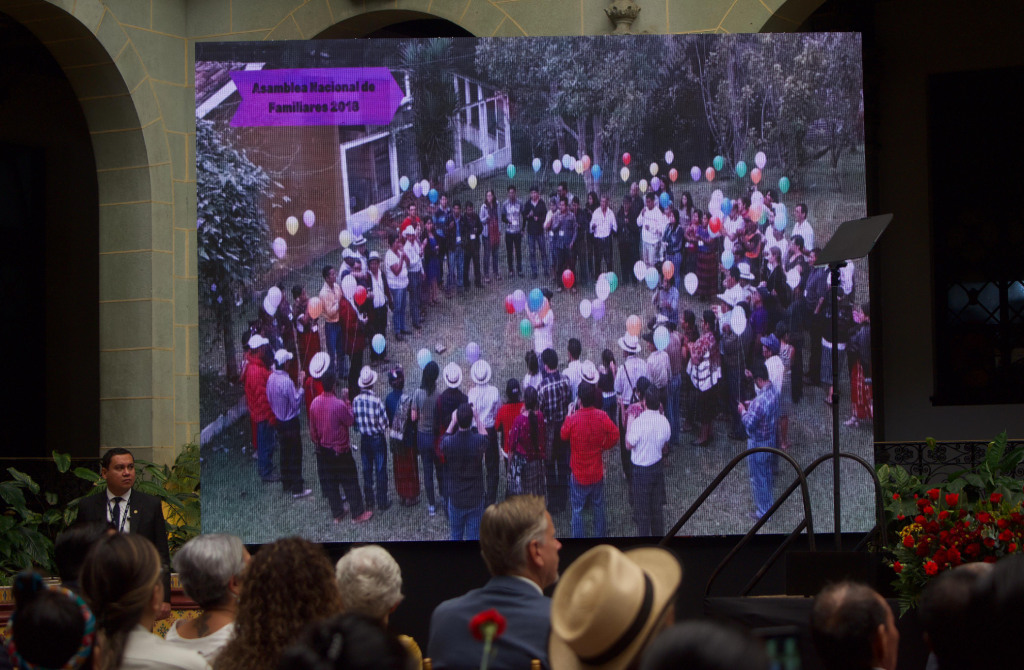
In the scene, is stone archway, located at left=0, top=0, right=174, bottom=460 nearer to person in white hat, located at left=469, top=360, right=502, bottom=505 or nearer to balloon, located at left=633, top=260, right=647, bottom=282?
person in white hat, located at left=469, top=360, right=502, bottom=505

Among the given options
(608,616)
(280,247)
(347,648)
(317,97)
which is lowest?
(608,616)

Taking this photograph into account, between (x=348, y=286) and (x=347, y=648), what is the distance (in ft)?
17.9

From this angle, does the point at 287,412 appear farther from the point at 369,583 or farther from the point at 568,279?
the point at 369,583

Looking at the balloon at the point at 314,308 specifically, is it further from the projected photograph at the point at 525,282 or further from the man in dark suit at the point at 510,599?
the man in dark suit at the point at 510,599

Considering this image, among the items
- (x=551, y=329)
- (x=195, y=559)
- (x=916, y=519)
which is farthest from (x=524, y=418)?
(x=195, y=559)

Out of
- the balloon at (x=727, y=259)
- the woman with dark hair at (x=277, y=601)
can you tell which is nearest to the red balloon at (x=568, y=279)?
the balloon at (x=727, y=259)

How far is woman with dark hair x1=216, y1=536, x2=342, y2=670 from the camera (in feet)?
10.2

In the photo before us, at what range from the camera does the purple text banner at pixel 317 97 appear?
7.50 meters

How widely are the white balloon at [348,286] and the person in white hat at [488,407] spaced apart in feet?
2.88

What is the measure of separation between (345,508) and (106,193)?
14.9 feet

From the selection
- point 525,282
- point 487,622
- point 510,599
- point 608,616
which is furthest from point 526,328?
point 487,622

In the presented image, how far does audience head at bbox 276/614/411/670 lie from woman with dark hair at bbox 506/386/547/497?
16.8 feet

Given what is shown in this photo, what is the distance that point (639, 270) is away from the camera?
7.35 m

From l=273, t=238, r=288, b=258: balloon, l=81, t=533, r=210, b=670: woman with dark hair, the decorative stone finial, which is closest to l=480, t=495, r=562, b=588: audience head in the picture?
l=81, t=533, r=210, b=670: woman with dark hair
